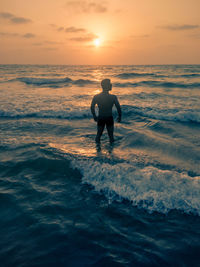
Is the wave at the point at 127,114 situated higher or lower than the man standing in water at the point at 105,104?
lower

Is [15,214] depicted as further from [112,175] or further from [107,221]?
[112,175]

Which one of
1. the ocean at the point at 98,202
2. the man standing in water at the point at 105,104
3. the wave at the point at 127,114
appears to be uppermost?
the man standing in water at the point at 105,104

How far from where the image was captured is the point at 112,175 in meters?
4.12

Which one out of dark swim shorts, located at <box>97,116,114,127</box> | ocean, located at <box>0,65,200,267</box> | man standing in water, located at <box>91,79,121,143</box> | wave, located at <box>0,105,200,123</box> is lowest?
ocean, located at <box>0,65,200,267</box>

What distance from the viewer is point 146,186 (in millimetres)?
3715

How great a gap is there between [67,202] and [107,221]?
86 cm

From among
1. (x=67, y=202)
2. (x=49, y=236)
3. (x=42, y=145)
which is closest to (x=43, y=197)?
(x=67, y=202)

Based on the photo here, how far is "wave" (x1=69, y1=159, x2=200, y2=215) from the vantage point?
10.8 ft

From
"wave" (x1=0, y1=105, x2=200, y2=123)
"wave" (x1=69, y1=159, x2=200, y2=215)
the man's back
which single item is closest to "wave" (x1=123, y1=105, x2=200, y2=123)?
"wave" (x1=0, y1=105, x2=200, y2=123)

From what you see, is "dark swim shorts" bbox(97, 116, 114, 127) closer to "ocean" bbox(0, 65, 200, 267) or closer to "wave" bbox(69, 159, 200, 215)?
"ocean" bbox(0, 65, 200, 267)

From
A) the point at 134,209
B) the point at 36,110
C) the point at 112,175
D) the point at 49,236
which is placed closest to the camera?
the point at 49,236

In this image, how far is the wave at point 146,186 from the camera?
130 inches

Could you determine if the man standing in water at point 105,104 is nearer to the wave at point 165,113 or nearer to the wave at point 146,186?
the wave at point 146,186

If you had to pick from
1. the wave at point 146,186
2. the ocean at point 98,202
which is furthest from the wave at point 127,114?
the wave at point 146,186
